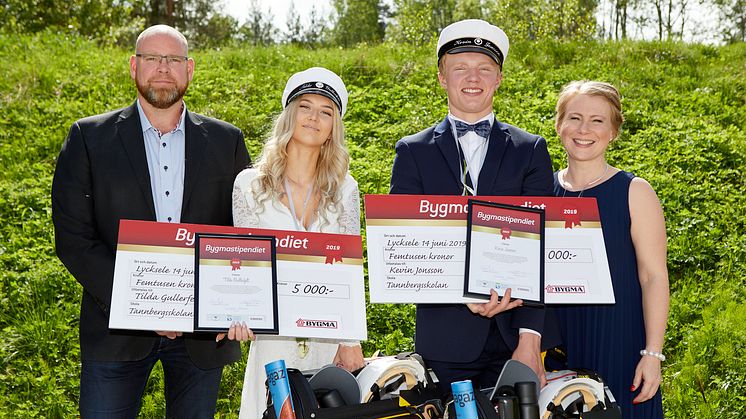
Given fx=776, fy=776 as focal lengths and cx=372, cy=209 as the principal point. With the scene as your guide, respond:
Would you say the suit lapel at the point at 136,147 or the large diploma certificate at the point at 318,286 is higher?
the suit lapel at the point at 136,147

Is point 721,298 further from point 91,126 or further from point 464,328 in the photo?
point 91,126

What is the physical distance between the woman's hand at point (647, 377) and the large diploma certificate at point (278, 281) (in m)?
1.32

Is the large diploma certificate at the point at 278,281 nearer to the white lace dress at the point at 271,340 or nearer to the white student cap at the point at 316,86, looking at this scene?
the white lace dress at the point at 271,340

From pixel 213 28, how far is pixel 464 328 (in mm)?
33222

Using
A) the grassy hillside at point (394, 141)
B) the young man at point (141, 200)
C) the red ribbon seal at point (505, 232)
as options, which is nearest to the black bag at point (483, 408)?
the red ribbon seal at point (505, 232)

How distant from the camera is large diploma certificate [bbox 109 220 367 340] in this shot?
10.1ft

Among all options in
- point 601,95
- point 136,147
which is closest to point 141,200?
point 136,147

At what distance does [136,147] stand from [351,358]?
4.63 ft

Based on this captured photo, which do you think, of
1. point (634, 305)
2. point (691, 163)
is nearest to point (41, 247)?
point (634, 305)

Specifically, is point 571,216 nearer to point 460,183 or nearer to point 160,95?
point 460,183

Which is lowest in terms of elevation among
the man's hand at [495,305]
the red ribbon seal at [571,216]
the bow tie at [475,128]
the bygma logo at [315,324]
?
the bygma logo at [315,324]

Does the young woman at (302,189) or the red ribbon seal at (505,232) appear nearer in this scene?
the red ribbon seal at (505,232)

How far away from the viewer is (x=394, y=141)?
932 centimetres

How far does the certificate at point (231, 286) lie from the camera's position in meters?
3.04
